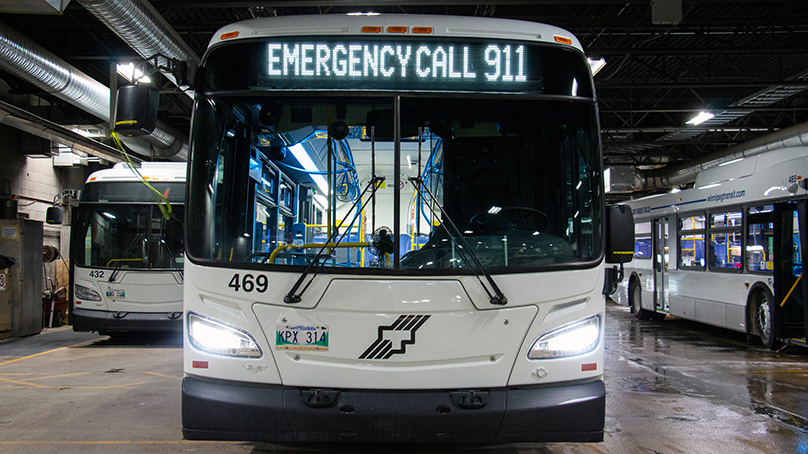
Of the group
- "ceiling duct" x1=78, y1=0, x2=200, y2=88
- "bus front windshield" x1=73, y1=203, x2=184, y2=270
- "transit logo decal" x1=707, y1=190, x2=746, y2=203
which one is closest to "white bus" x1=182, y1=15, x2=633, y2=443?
"ceiling duct" x1=78, y1=0, x2=200, y2=88

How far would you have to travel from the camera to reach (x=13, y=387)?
690 cm

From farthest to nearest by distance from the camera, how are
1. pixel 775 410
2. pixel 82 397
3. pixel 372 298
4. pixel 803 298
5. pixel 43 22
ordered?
pixel 43 22 → pixel 803 298 → pixel 82 397 → pixel 775 410 → pixel 372 298

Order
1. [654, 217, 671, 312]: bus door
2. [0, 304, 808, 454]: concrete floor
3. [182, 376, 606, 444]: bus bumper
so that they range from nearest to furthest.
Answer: [182, 376, 606, 444]: bus bumper, [0, 304, 808, 454]: concrete floor, [654, 217, 671, 312]: bus door

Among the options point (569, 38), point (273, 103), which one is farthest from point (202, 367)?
point (569, 38)

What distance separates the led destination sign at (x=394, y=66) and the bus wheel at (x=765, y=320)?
8274 mm

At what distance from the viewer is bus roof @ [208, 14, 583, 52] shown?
141 inches

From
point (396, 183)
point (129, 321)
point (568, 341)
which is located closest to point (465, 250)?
point (396, 183)

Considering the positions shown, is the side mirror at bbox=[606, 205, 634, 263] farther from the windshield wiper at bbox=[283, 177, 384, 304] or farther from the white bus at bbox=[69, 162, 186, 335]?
the white bus at bbox=[69, 162, 186, 335]

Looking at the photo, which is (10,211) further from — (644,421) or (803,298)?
(803,298)

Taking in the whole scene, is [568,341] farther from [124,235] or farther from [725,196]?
[124,235]

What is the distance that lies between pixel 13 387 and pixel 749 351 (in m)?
10.8

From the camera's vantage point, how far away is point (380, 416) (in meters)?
3.17

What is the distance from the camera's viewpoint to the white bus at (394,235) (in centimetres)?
323

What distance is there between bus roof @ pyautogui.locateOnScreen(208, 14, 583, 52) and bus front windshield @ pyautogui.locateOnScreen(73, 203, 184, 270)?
740cm
